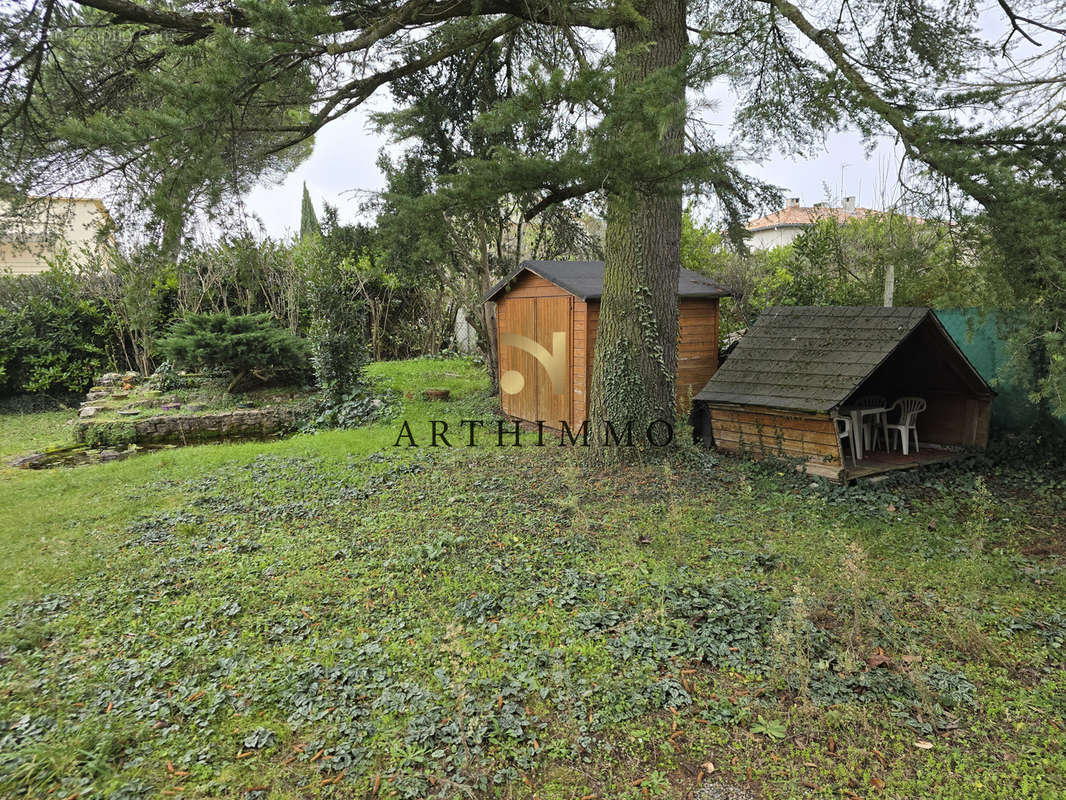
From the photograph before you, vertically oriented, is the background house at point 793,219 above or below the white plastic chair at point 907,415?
above

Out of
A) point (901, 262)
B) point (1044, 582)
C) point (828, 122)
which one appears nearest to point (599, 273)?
point (828, 122)

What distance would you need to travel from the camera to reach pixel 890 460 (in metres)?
6.28

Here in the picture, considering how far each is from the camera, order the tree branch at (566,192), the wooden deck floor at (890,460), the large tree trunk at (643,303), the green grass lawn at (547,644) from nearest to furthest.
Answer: the green grass lawn at (547,644), the tree branch at (566,192), the wooden deck floor at (890,460), the large tree trunk at (643,303)

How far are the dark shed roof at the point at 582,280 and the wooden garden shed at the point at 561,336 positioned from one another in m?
0.01

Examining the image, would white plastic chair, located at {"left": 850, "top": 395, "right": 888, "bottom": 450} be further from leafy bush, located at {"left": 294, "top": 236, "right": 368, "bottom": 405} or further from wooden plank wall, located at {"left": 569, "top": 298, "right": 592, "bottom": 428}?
leafy bush, located at {"left": 294, "top": 236, "right": 368, "bottom": 405}

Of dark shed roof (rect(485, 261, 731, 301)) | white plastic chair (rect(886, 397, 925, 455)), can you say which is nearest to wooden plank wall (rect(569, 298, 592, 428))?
dark shed roof (rect(485, 261, 731, 301))

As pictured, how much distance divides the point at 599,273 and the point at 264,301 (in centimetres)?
1034

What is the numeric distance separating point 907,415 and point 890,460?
0.71m

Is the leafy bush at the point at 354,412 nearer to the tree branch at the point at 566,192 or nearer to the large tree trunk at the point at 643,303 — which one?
the large tree trunk at the point at 643,303

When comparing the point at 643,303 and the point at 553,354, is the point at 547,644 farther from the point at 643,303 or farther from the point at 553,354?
the point at 553,354

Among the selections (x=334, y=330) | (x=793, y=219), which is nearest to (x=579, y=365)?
(x=334, y=330)

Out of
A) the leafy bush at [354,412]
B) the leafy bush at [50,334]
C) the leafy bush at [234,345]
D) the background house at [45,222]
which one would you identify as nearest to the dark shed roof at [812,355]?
the leafy bush at [354,412]

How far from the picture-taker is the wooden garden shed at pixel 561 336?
7742mm

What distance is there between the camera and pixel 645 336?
20.1ft
